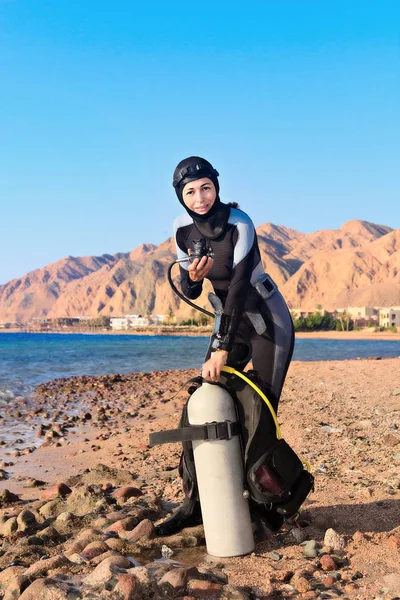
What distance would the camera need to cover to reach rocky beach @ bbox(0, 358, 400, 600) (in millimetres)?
3541

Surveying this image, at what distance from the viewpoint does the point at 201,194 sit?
4.41 metres

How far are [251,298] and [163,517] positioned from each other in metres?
2.26

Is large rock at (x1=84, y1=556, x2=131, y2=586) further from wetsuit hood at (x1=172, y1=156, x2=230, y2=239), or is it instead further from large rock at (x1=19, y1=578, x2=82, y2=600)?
wetsuit hood at (x1=172, y1=156, x2=230, y2=239)

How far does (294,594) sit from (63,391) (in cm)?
1740

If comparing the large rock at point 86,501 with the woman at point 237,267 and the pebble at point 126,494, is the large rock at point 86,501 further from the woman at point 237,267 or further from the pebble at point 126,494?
the woman at point 237,267

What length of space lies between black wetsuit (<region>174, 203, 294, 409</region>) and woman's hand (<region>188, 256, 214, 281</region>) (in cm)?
12

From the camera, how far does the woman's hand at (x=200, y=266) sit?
4.34 meters

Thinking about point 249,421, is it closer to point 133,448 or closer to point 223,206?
point 223,206

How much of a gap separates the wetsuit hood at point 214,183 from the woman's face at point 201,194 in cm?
3

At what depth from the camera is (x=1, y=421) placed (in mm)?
13375

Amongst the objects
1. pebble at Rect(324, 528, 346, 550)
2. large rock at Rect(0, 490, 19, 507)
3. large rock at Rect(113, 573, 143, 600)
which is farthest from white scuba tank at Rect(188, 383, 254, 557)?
large rock at Rect(0, 490, 19, 507)

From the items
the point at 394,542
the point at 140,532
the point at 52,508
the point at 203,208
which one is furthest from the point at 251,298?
the point at 52,508

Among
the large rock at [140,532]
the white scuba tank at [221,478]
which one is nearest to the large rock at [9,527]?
the large rock at [140,532]

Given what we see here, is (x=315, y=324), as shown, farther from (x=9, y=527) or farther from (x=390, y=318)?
(x=9, y=527)
